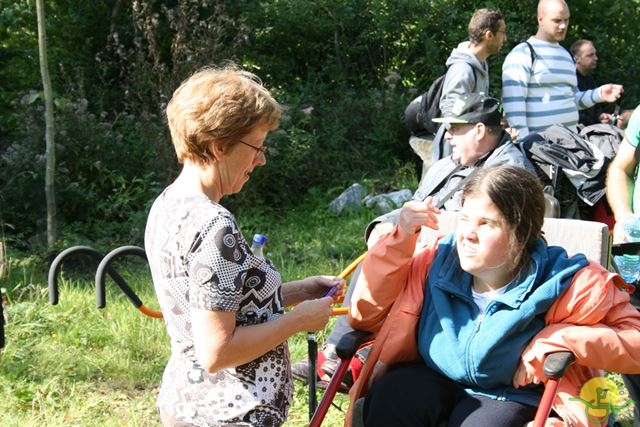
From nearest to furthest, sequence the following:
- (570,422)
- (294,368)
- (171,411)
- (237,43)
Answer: (171,411) → (570,422) → (294,368) → (237,43)

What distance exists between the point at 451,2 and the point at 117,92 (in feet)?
13.1

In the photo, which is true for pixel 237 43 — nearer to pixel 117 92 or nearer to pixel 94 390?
pixel 117 92

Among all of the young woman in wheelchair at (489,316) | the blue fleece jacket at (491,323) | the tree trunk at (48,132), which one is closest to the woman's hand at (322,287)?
the young woman in wheelchair at (489,316)

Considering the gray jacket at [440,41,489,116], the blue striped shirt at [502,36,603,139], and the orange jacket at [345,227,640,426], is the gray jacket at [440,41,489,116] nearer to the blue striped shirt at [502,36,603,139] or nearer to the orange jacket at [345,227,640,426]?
the blue striped shirt at [502,36,603,139]

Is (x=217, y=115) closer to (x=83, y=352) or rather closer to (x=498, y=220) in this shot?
(x=498, y=220)

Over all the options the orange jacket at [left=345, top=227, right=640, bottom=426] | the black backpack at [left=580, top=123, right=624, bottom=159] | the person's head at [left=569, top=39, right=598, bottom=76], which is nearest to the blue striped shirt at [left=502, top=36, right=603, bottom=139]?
the black backpack at [left=580, top=123, right=624, bottom=159]

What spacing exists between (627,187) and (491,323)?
1218mm

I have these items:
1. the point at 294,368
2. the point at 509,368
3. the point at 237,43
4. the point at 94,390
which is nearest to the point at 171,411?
the point at 509,368

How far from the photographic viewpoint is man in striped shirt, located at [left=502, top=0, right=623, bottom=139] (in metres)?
6.38

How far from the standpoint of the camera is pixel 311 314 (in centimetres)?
265

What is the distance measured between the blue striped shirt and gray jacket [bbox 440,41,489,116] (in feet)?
0.84

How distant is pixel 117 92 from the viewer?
9781 millimetres

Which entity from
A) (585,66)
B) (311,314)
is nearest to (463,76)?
(585,66)

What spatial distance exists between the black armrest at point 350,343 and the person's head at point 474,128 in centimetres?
140
